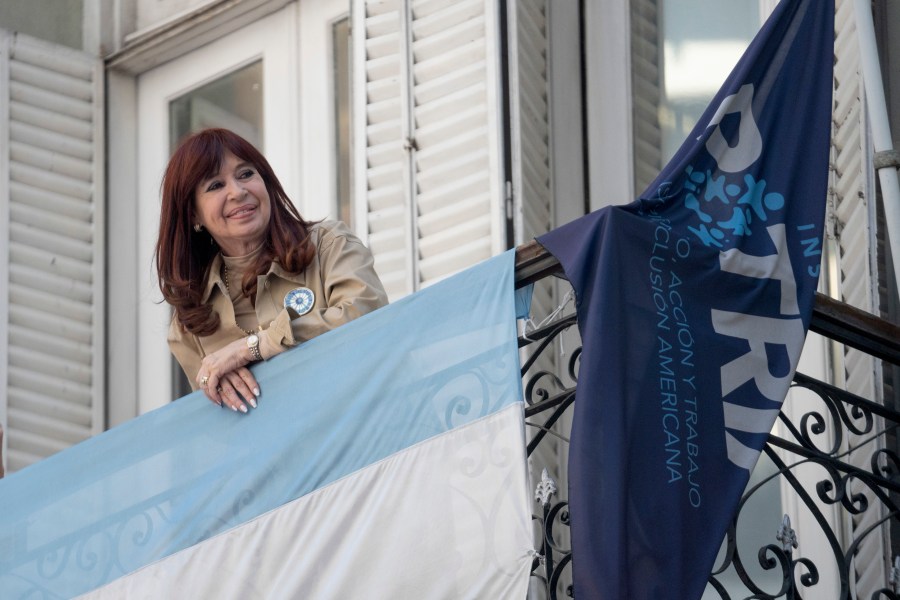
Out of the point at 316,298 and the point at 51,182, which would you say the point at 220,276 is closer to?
the point at 316,298

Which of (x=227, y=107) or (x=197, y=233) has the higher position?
(x=227, y=107)

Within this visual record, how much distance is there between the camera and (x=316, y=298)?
17.5 feet

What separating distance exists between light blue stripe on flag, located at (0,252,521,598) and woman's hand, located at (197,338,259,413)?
4cm

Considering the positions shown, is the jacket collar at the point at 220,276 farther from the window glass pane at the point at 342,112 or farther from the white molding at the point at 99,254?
the white molding at the point at 99,254

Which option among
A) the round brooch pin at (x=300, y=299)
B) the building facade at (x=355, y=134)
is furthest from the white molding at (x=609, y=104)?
the round brooch pin at (x=300, y=299)

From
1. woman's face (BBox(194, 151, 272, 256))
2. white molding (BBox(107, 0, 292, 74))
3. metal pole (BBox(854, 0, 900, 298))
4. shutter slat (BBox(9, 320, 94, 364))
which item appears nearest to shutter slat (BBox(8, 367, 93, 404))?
shutter slat (BBox(9, 320, 94, 364))

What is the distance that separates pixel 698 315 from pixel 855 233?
1663mm

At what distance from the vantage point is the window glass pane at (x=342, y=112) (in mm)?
7801

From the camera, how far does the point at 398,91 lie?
7066 millimetres

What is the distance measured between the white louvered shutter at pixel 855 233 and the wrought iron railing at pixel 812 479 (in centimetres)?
1

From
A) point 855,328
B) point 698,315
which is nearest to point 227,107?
point 855,328

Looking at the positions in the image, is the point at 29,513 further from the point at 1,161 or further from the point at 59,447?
the point at 1,161

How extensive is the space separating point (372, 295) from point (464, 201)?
1509 mm

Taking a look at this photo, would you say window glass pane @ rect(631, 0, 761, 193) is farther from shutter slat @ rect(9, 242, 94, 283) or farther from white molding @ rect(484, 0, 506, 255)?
shutter slat @ rect(9, 242, 94, 283)
